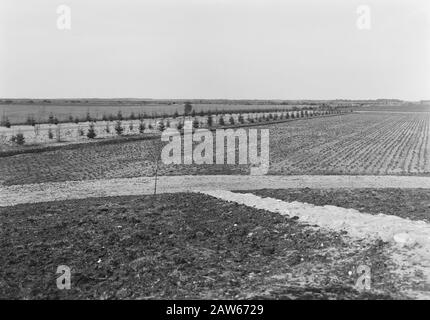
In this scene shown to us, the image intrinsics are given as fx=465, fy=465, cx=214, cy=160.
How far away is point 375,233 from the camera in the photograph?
8.67 meters

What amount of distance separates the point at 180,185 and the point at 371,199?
6.06 m

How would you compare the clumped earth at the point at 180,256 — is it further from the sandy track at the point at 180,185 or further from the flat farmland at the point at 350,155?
the flat farmland at the point at 350,155

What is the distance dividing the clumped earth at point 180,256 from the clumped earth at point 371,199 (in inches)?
89.7

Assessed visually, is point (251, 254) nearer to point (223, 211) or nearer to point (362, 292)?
point (362, 292)

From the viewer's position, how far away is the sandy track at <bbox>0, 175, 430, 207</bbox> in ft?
45.4

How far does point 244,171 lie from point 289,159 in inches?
150

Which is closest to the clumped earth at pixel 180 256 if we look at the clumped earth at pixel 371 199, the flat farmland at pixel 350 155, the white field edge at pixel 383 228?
the white field edge at pixel 383 228

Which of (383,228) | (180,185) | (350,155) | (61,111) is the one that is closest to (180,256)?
(383,228)

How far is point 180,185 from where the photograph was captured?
15.4 m

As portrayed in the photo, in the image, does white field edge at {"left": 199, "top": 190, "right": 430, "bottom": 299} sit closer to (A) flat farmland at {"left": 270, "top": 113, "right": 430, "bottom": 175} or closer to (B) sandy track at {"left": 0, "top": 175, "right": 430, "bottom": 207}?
(B) sandy track at {"left": 0, "top": 175, "right": 430, "bottom": 207}

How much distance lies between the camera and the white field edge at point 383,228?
7039mm

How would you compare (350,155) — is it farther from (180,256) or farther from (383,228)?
(180,256)
